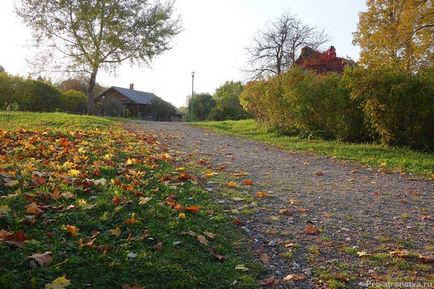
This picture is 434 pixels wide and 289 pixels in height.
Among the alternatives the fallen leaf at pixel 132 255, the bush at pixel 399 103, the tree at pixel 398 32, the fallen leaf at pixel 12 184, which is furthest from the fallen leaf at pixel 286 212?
the tree at pixel 398 32

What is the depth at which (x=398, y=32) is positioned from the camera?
73.9 ft

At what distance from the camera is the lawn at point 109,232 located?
10.3ft

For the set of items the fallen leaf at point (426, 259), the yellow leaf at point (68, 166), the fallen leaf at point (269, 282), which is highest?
the yellow leaf at point (68, 166)

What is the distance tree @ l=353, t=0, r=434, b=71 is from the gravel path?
12727 mm

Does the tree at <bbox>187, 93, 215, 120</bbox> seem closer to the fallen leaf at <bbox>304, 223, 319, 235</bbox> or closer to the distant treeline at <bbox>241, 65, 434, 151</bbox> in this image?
the distant treeline at <bbox>241, 65, 434, 151</bbox>

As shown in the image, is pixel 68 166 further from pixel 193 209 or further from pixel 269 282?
pixel 269 282

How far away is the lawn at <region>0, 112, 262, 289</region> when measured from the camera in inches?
124

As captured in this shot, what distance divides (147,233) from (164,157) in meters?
4.50

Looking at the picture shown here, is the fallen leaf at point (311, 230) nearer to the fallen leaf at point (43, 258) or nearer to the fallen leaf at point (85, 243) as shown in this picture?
the fallen leaf at point (85, 243)

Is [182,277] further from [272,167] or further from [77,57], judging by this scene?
[77,57]

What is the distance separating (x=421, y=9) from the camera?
69.5 feet

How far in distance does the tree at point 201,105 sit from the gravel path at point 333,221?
140 feet

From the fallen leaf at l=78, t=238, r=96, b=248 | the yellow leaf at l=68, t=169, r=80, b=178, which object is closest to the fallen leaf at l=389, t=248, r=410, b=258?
the fallen leaf at l=78, t=238, r=96, b=248

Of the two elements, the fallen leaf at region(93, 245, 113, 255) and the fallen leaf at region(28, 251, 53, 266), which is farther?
the fallen leaf at region(93, 245, 113, 255)
